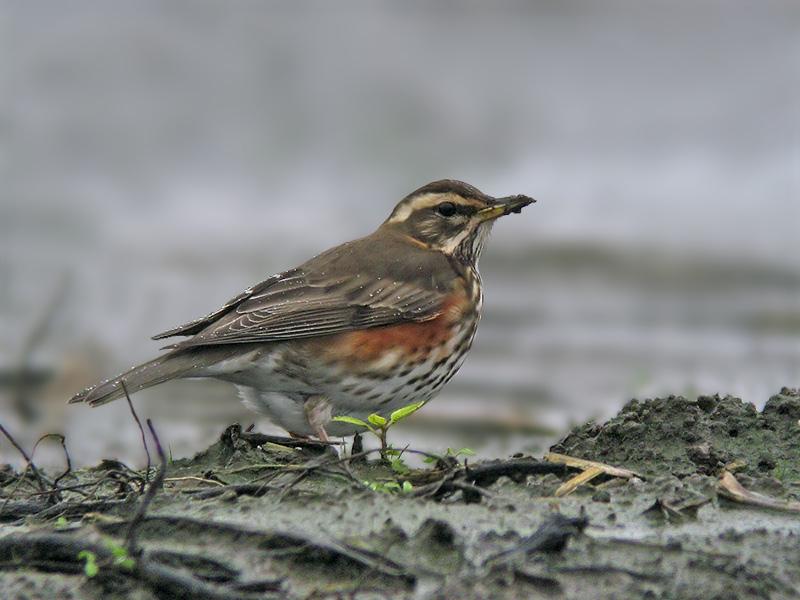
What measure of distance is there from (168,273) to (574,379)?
5007 millimetres

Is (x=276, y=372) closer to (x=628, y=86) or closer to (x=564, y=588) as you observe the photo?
(x=564, y=588)

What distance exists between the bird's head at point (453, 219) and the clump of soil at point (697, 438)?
2481 mm

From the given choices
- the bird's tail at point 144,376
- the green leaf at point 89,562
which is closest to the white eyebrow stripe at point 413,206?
the bird's tail at point 144,376

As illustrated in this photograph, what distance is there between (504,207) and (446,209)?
0.42 meters

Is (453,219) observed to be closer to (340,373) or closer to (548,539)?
(340,373)

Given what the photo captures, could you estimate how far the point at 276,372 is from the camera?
7.76 metres

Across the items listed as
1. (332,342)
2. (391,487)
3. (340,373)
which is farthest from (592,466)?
(332,342)

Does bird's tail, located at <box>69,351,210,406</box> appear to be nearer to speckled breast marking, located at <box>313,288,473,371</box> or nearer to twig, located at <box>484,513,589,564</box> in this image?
speckled breast marking, located at <box>313,288,473,371</box>

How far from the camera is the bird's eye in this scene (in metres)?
8.91

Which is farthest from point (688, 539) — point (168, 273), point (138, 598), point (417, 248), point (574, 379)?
point (168, 273)

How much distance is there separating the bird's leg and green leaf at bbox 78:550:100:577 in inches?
115

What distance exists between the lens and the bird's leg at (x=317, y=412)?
25.2 feet

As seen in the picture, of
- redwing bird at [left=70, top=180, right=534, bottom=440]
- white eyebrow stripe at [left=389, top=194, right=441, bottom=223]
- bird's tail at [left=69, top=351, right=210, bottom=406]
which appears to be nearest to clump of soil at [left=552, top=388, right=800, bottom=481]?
redwing bird at [left=70, top=180, right=534, bottom=440]

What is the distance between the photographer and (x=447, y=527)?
488 centimetres
